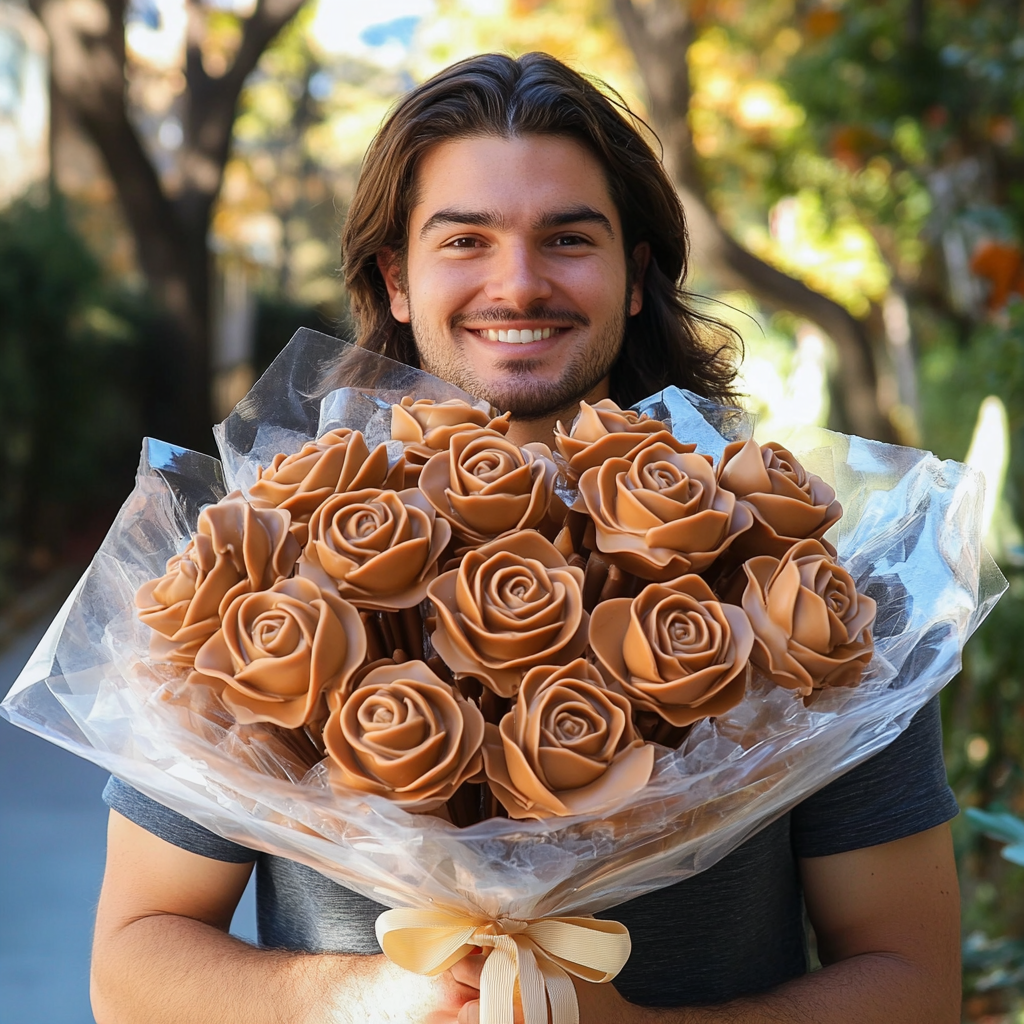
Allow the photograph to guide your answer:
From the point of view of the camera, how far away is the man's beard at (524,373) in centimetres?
187

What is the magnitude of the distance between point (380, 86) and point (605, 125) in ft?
93.8

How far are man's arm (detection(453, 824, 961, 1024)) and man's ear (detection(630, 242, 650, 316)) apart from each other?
3.82 feet

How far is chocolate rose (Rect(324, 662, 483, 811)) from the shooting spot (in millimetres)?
963

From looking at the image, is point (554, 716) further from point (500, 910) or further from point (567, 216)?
point (567, 216)

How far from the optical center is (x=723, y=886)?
1572 millimetres

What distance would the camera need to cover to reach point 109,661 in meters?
1.29

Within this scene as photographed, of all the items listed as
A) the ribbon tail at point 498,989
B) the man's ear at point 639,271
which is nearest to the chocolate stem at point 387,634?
the ribbon tail at point 498,989

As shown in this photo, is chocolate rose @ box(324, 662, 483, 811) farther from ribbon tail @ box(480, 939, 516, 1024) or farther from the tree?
the tree

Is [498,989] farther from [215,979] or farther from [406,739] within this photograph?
[215,979]

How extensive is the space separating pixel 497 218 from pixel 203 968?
118 cm

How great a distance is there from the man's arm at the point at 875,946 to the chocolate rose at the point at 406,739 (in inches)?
19.1

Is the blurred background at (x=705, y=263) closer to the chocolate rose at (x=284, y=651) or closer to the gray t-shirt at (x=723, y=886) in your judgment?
the gray t-shirt at (x=723, y=886)

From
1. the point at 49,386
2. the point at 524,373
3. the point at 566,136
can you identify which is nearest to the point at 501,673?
the point at 524,373

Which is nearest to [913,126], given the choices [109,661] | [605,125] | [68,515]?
[605,125]
